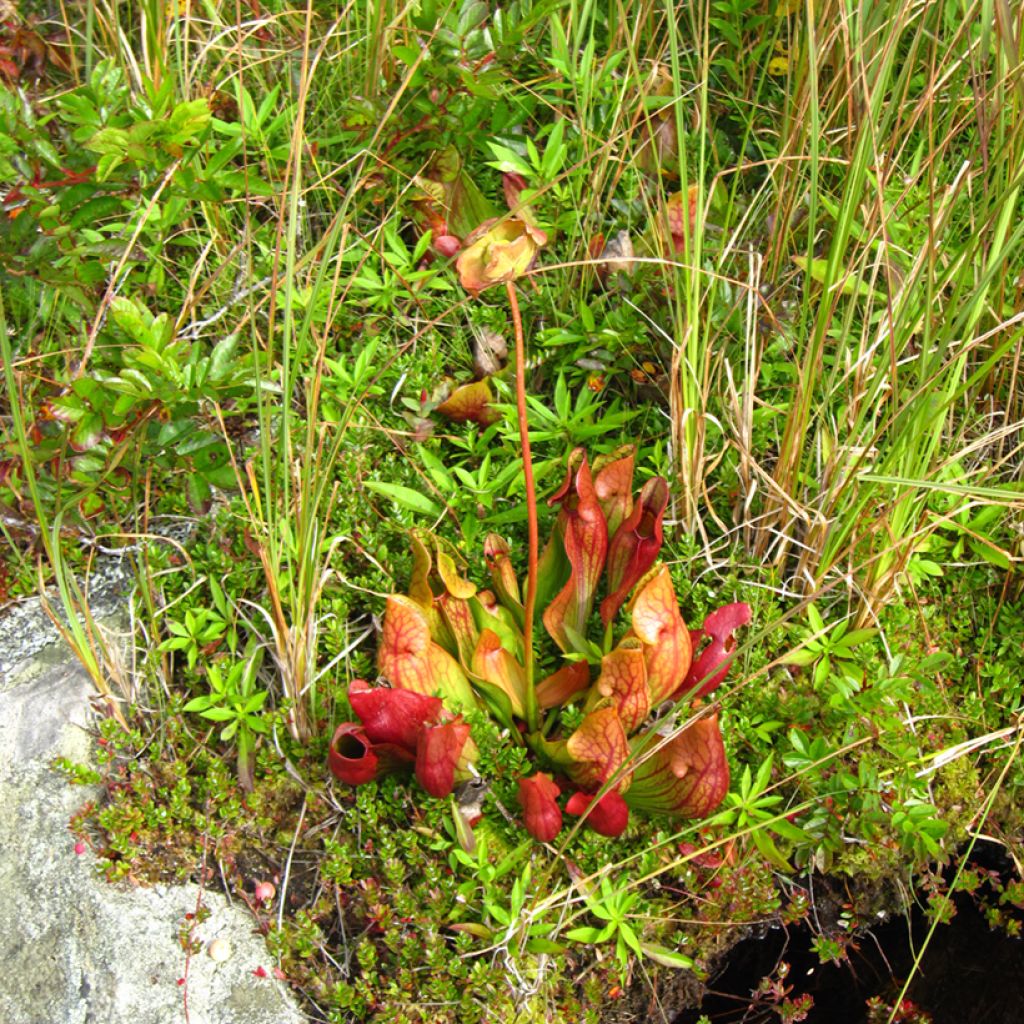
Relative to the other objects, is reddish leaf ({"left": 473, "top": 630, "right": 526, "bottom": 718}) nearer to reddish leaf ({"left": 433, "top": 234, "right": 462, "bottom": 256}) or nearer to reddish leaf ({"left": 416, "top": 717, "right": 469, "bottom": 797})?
reddish leaf ({"left": 416, "top": 717, "right": 469, "bottom": 797})

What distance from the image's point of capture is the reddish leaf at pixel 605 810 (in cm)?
159

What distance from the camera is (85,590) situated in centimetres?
189

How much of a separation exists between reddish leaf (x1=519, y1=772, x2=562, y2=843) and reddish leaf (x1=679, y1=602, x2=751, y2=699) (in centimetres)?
31

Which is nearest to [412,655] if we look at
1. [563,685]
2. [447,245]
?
[563,685]

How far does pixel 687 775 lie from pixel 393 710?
49 cm

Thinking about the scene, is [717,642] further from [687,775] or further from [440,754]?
[440,754]

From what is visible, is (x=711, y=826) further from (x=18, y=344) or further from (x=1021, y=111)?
(x=18, y=344)

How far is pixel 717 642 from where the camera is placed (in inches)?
66.6

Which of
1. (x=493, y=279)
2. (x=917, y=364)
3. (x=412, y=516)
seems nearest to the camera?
(x=493, y=279)

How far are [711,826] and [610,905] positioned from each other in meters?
0.24

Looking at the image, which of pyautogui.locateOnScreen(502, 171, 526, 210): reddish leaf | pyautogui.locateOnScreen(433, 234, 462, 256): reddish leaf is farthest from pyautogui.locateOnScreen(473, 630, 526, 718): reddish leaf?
pyautogui.locateOnScreen(502, 171, 526, 210): reddish leaf

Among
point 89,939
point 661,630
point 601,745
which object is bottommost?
point 89,939

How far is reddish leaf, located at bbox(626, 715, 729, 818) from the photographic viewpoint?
153cm

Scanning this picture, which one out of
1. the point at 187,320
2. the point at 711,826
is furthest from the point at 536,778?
the point at 187,320
